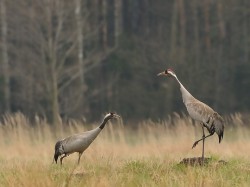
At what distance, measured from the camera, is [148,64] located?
1454 inches

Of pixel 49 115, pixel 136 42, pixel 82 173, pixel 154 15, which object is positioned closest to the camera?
pixel 82 173

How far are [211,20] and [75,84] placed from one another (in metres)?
8.84

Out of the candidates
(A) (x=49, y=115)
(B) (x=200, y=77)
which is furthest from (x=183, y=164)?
(B) (x=200, y=77)

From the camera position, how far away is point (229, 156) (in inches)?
539

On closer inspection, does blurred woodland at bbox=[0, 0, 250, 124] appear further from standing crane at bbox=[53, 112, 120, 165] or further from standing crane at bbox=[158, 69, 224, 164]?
standing crane at bbox=[158, 69, 224, 164]

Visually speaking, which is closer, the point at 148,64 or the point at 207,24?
the point at 148,64

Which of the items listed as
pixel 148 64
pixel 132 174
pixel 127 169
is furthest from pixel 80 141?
pixel 148 64

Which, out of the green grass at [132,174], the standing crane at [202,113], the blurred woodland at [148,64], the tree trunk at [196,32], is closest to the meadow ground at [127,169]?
the green grass at [132,174]

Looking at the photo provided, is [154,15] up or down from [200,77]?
up

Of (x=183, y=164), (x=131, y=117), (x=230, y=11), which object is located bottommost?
(x=131, y=117)

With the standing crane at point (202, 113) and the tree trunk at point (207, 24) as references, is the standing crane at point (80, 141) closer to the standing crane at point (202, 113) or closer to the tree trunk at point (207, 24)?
the standing crane at point (202, 113)

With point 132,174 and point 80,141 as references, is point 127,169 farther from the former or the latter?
point 132,174

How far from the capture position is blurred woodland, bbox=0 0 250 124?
109 ft

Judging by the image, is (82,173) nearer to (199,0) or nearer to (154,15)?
(199,0)
